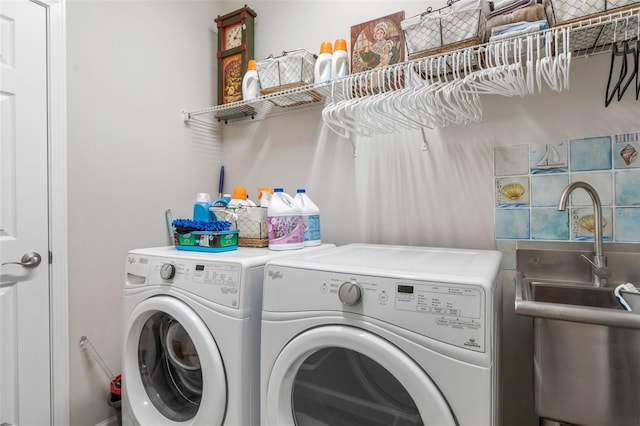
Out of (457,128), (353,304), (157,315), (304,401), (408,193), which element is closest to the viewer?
(353,304)

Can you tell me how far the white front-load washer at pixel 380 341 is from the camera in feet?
2.76

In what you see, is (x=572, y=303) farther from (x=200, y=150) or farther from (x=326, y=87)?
(x=200, y=150)

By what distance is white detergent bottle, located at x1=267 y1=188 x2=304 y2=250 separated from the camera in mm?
1552

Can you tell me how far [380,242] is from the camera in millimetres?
1867

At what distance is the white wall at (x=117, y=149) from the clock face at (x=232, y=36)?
0.21m

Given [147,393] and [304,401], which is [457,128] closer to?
[304,401]

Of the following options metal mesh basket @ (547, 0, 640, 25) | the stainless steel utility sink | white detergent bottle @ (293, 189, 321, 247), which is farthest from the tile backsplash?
white detergent bottle @ (293, 189, 321, 247)

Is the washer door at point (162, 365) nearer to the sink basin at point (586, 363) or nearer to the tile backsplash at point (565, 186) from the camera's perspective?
the sink basin at point (586, 363)

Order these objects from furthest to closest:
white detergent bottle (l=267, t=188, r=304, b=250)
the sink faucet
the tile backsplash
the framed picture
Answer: the framed picture, white detergent bottle (l=267, t=188, r=304, b=250), the tile backsplash, the sink faucet

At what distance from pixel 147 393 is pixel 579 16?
7.00 ft

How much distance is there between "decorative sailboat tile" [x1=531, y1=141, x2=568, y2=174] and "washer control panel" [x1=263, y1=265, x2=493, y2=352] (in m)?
0.92

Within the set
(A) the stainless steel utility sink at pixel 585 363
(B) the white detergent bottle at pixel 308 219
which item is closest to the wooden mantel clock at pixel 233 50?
(B) the white detergent bottle at pixel 308 219

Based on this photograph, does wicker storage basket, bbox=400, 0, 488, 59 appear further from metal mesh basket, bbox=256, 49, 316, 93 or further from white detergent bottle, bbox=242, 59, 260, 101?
white detergent bottle, bbox=242, 59, 260, 101

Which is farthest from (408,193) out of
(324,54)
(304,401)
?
(304,401)
